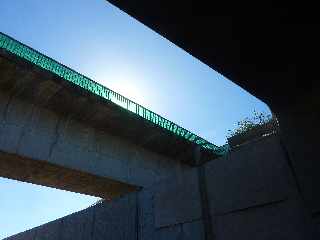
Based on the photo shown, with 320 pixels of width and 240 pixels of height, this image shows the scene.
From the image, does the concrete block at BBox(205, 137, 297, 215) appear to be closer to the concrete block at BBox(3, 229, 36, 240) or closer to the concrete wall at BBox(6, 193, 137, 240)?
the concrete wall at BBox(6, 193, 137, 240)

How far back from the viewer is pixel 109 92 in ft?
40.8

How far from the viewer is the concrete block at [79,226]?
22.3 feet

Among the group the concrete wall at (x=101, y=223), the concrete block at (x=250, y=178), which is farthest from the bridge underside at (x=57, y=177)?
the concrete block at (x=250, y=178)

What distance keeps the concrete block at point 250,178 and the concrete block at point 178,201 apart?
33cm

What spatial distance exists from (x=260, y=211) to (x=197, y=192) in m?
1.15

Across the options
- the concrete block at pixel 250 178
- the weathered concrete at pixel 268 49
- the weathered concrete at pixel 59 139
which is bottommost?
the concrete block at pixel 250 178

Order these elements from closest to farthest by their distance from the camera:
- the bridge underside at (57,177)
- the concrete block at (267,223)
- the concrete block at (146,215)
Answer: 1. the concrete block at (267,223)
2. the concrete block at (146,215)
3. the bridge underside at (57,177)

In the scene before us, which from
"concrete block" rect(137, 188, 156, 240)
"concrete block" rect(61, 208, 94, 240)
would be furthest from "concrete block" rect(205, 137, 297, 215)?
"concrete block" rect(61, 208, 94, 240)

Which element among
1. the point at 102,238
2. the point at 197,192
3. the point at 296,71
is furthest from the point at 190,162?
the point at 296,71

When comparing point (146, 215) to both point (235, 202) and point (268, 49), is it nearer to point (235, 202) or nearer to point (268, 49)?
point (235, 202)

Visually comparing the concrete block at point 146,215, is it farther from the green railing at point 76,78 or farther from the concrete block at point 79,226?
the green railing at point 76,78

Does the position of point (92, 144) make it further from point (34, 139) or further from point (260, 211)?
point (260, 211)

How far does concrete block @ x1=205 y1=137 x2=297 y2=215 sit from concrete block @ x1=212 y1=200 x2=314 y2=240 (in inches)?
3.5

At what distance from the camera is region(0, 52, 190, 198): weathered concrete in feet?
30.9
